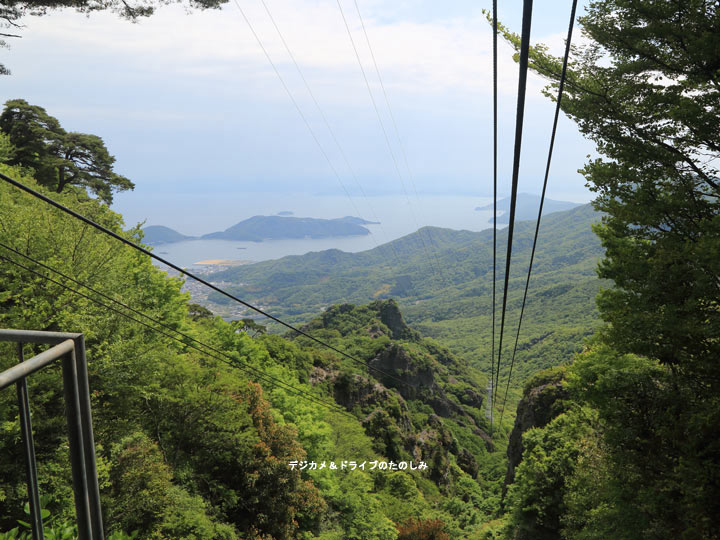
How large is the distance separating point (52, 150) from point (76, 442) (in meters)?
33.9

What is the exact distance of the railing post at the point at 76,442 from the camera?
165cm

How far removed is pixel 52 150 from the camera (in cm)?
2811

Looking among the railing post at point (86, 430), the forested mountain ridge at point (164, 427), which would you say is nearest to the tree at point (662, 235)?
the forested mountain ridge at point (164, 427)

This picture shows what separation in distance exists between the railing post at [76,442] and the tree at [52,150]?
31.3 metres

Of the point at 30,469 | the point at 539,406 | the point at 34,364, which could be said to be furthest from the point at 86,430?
the point at 539,406

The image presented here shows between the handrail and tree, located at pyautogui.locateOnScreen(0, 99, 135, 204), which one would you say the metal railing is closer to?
the handrail

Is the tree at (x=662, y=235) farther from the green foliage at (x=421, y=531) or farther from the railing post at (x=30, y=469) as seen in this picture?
the green foliage at (x=421, y=531)

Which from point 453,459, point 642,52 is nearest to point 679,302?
point 642,52

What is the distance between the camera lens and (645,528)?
10.7m

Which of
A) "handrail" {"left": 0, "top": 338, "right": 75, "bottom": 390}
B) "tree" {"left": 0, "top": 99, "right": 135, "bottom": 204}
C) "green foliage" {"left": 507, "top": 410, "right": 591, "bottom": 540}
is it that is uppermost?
"tree" {"left": 0, "top": 99, "right": 135, "bottom": 204}

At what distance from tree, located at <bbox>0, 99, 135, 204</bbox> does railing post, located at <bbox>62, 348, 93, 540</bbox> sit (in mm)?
31258

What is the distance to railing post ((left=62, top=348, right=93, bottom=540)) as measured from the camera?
165 centimetres

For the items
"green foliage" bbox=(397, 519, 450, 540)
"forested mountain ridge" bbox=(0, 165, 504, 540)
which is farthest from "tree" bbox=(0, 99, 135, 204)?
"green foliage" bbox=(397, 519, 450, 540)

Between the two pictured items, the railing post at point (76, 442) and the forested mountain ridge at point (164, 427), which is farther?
the forested mountain ridge at point (164, 427)
